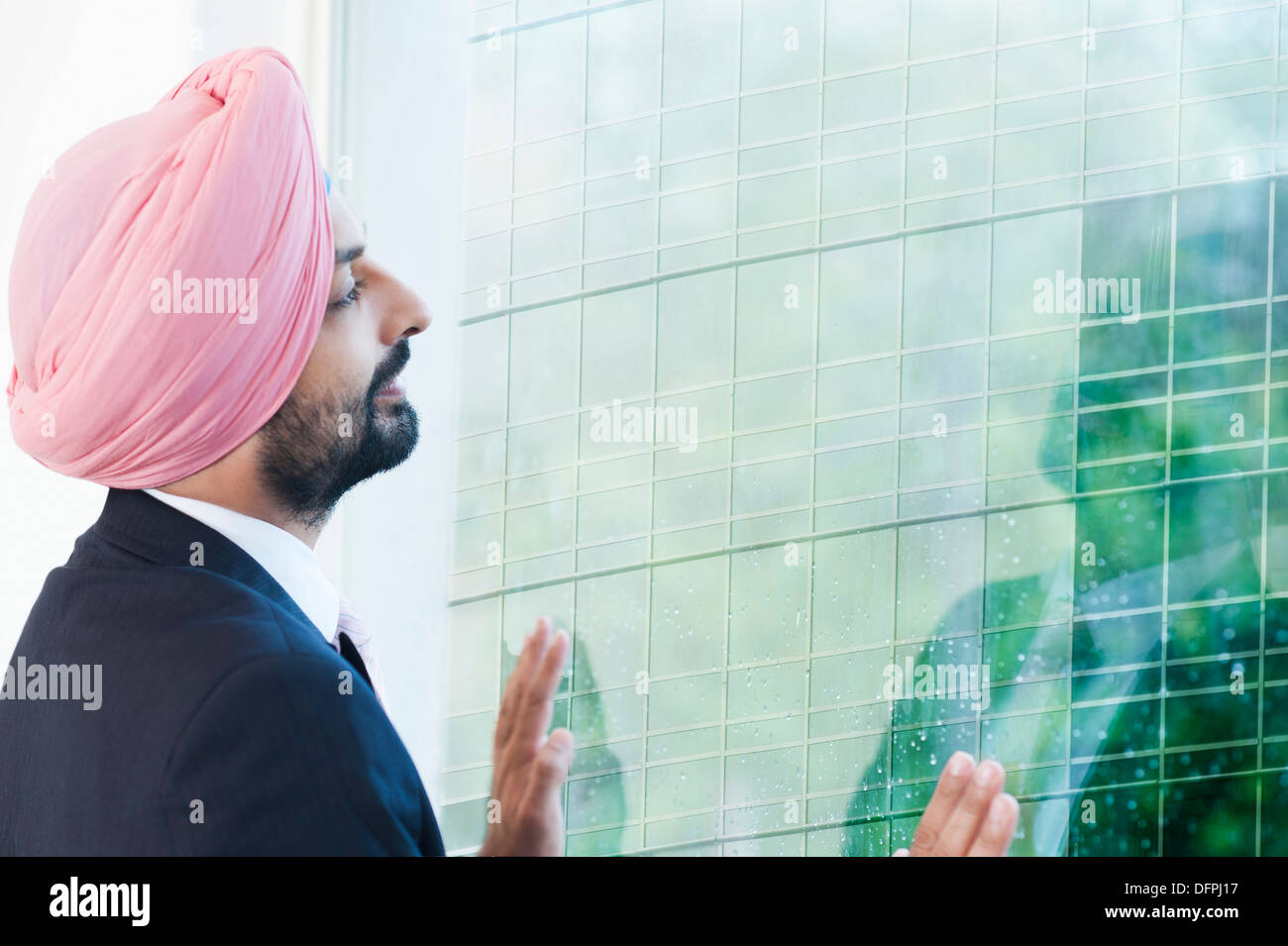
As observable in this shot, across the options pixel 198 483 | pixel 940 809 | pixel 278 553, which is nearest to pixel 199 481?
pixel 198 483

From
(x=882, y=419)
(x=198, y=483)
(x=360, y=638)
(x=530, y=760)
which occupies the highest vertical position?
(x=882, y=419)

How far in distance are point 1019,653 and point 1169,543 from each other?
0.25m

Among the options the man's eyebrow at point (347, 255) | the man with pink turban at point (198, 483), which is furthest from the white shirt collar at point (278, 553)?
the man's eyebrow at point (347, 255)

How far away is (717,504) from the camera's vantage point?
133 cm

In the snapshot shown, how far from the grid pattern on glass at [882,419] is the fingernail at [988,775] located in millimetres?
70

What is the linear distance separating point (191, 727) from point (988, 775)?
37.1 inches

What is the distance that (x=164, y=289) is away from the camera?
3.23 ft

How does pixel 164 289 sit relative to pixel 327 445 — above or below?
above

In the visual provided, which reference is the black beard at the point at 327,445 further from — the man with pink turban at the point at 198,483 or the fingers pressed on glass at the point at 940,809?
the fingers pressed on glass at the point at 940,809

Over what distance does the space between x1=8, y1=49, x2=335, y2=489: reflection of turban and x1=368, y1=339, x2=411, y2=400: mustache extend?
106 millimetres

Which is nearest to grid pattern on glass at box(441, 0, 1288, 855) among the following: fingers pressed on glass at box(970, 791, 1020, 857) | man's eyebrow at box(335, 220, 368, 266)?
fingers pressed on glass at box(970, 791, 1020, 857)

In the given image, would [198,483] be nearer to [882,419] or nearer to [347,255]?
[347,255]

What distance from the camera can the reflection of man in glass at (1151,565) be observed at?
4.27 ft
